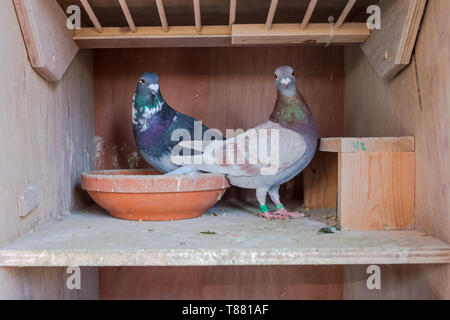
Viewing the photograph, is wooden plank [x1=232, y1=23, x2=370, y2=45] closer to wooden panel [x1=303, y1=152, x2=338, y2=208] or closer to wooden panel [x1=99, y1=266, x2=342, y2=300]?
wooden panel [x1=303, y1=152, x2=338, y2=208]

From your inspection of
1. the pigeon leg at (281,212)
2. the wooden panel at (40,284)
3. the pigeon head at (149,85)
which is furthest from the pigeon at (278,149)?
the wooden panel at (40,284)

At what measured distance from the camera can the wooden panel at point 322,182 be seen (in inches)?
52.2

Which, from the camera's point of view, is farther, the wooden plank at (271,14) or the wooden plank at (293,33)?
the wooden plank at (293,33)

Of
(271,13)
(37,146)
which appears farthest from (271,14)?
(37,146)

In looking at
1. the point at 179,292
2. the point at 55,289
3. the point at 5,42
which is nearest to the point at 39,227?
the point at 55,289

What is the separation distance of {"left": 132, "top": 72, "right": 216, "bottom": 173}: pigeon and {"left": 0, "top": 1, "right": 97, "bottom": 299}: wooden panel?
0.23m

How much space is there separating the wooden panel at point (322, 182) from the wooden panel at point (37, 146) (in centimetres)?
80

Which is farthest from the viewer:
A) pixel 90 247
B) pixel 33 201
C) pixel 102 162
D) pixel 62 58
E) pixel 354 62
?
pixel 102 162

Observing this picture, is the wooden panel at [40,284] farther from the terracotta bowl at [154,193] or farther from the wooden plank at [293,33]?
the wooden plank at [293,33]

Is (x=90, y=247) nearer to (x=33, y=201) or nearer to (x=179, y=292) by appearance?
(x=33, y=201)

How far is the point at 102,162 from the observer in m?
1.51

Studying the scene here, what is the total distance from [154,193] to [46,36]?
49 cm

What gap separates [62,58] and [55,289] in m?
0.67

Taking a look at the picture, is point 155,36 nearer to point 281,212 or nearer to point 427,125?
point 281,212
